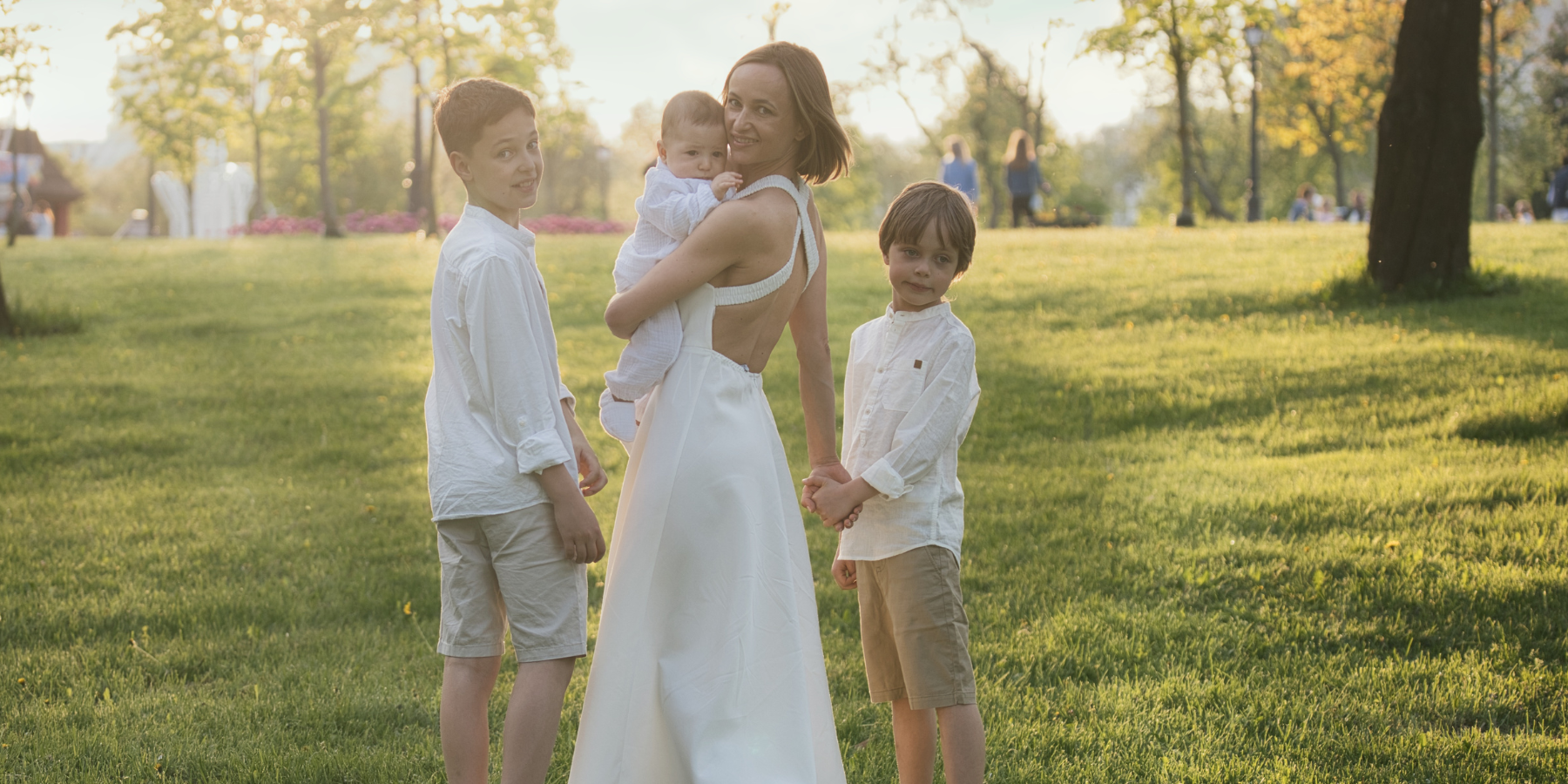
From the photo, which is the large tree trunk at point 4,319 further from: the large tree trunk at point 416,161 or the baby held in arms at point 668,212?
the large tree trunk at point 416,161

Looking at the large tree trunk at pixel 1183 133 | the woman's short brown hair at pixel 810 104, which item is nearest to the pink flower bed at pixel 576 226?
the large tree trunk at pixel 1183 133

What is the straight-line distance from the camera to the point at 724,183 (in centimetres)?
285

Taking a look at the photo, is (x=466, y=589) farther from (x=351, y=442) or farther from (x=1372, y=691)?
(x=351, y=442)

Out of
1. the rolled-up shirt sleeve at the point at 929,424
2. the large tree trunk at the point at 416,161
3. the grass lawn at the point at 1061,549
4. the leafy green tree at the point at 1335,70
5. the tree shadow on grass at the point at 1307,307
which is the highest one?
the leafy green tree at the point at 1335,70

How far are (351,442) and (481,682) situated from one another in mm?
6236

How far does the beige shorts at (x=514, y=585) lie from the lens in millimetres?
2811

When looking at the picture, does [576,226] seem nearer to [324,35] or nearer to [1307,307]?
[324,35]

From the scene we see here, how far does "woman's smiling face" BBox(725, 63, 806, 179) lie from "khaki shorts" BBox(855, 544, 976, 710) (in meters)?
1.13

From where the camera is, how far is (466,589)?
9.44ft

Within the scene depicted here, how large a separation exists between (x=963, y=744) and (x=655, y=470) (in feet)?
3.65

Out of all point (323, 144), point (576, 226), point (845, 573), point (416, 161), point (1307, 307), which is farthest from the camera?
point (416, 161)

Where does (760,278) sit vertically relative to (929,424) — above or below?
above

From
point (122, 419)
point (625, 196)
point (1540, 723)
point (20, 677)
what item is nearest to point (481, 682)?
point (20, 677)

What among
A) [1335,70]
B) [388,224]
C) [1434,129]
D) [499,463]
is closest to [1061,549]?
[499,463]
